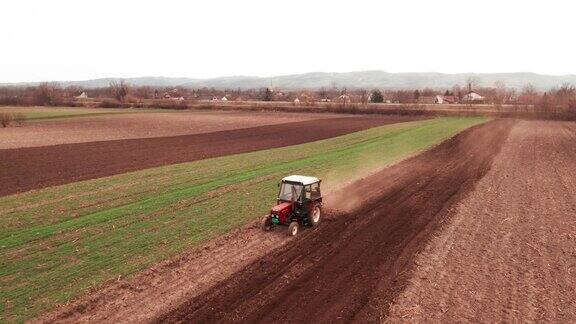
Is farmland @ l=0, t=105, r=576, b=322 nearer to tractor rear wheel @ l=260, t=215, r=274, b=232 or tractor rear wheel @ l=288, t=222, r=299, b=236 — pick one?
tractor rear wheel @ l=288, t=222, r=299, b=236

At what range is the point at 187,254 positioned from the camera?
14.2 meters

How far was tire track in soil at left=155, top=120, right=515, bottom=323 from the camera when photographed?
1072cm

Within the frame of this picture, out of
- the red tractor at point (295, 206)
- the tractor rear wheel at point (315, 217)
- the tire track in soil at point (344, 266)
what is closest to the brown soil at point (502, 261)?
the tire track in soil at point (344, 266)

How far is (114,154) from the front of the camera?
34.8m

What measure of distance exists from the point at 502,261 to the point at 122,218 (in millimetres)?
15115

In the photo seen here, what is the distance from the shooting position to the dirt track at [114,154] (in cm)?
2617

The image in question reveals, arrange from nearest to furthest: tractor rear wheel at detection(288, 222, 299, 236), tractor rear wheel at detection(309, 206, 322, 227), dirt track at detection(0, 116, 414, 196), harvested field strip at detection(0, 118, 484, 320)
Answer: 1. harvested field strip at detection(0, 118, 484, 320)
2. tractor rear wheel at detection(288, 222, 299, 236)
3. tractor rear wheel at detection(309, 206, 322, 227)
4. dirt track at detection(0, 116, 414, 196)

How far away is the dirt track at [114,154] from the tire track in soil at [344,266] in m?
16.5

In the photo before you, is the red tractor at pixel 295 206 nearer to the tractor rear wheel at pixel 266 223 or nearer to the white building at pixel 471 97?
the tractor rear wheel at pixel 266 223

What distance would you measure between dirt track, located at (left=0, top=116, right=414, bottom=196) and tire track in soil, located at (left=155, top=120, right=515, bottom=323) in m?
16.5

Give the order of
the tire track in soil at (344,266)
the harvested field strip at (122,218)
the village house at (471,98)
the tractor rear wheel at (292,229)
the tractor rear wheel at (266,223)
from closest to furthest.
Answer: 1. the tire track in soil at (344,266)
2. the harvested field strip at (122,218)
3. the tractor rear wheel at (292,229)
4. the tractor rear wheel at (266,223)
5. the village house at (471,98)

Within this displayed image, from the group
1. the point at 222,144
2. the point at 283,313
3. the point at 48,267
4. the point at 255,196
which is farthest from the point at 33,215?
the point at 222,144

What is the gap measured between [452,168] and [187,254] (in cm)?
2181

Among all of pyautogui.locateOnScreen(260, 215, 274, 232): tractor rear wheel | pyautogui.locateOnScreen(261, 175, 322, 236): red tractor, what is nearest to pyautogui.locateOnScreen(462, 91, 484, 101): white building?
pyautogui.locateOnScreen(261, 175, 322, 236): red tractor
